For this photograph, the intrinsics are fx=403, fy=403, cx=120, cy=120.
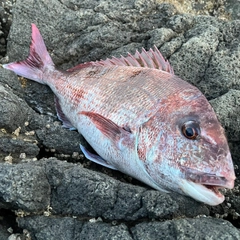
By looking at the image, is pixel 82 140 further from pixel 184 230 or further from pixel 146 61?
pixel 184 230

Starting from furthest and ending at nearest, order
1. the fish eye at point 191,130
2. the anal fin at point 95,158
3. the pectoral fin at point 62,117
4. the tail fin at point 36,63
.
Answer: the tail fin at point 36,63, the pectoral fin at point 62,117, the anal fin at point 95,158, the fish eye at point 191,130

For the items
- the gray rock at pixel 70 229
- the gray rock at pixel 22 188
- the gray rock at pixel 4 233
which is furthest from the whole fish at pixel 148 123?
the gray rock at pixel 4 233

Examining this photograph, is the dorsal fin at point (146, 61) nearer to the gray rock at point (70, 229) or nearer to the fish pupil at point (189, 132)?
the fish pupil at point (189, 132)

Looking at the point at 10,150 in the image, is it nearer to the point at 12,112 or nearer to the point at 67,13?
the point at 12,112

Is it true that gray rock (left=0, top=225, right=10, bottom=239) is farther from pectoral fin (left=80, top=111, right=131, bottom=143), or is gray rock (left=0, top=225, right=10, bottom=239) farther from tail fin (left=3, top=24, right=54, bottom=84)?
tail fin (left=3, top=24, right=54, bottom=84)

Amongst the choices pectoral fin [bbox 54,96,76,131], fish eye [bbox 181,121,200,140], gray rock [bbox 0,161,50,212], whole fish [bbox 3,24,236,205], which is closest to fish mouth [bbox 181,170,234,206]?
whole fish [bbox 3,24,236,205]

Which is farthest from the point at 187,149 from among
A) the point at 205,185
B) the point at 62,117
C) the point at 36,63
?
the point at 36,63

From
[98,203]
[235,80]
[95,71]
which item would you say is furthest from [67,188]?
[235,80]
